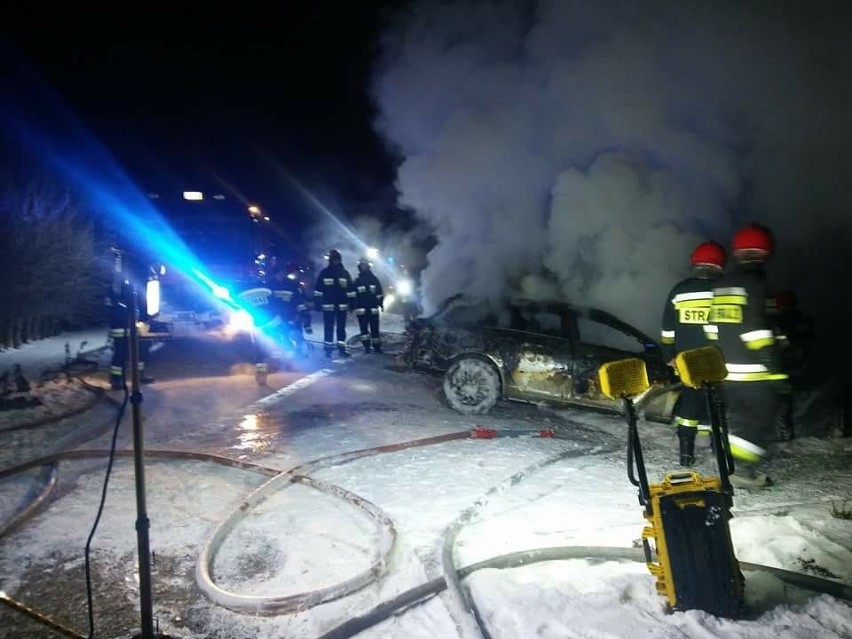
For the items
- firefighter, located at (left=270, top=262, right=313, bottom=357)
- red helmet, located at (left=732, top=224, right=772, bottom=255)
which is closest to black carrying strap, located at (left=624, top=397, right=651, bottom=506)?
red helmet, located at (left=732, top=224, right=772, bottom=255)

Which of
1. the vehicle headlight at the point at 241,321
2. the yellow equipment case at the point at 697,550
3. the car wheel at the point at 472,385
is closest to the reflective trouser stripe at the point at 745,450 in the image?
the yellow equipment case at the point at 697,550

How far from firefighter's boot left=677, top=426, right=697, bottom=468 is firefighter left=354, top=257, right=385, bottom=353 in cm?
701

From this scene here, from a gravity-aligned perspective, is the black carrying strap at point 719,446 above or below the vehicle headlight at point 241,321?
below

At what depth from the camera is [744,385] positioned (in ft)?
15.3

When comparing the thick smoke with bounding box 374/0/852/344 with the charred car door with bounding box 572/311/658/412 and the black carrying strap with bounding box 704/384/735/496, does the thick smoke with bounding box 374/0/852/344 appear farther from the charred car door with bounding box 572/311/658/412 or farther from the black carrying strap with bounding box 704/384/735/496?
the black carrying strap with bounding box 704/384/735/496

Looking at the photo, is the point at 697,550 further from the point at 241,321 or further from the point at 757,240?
the point at 241,321

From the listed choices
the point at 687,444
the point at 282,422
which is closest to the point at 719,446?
the point at 687,444

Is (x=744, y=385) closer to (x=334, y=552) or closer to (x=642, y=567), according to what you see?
(x=642, y=567)

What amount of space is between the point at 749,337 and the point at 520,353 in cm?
272

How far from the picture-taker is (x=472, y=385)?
7004 millimetres

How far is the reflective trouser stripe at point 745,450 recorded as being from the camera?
4.57 metres

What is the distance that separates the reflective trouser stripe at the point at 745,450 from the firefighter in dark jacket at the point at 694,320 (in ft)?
0.77

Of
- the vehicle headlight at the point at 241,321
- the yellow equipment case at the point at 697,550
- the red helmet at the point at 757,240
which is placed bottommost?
the yellow equipment case at the point at 697,550

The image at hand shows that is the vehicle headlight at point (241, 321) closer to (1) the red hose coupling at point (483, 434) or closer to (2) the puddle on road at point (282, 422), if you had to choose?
(2) the puddle on road at point (282, 422)
